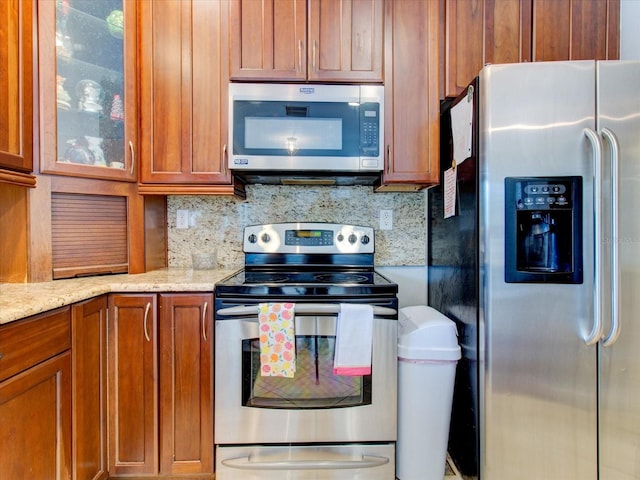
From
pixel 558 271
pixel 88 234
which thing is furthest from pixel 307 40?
pixel 558 271

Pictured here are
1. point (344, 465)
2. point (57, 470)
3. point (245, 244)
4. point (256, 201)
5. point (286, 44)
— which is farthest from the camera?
point (256, 201)

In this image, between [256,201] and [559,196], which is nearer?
[559,196]

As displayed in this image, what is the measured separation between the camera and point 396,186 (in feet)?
6.15

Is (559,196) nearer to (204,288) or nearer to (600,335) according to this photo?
(600,335)

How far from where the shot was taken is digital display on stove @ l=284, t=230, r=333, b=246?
203cm

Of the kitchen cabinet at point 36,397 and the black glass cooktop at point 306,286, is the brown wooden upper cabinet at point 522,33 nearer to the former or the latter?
the black glass cooktop at point 306,286

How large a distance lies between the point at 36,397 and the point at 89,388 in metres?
0.27

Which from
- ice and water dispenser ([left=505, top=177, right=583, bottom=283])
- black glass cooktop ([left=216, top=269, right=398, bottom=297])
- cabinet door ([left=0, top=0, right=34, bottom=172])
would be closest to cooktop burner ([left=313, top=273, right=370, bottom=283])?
black glass cooktop ([left=216, top=269, right=398, bottom=297])

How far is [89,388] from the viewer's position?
1408mm

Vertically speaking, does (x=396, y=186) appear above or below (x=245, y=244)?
above

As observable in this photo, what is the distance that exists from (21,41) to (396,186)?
5.75 feet

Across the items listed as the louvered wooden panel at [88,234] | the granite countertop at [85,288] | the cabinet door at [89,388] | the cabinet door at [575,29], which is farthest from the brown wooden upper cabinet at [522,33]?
the cabinet door at [89,388]

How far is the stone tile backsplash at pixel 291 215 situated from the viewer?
2.14 m

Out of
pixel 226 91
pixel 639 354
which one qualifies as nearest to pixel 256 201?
pixel 226 91
